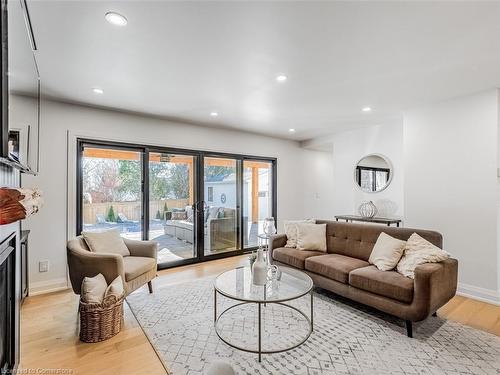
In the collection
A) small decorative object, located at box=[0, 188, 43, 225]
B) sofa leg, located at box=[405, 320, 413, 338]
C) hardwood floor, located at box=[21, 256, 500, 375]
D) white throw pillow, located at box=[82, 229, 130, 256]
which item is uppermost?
small decorative object, located at box=[0, 188, 43, 225]

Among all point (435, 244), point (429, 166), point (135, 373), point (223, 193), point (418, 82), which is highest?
point (418, 82)

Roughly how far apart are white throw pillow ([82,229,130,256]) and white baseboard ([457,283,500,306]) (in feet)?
13.9

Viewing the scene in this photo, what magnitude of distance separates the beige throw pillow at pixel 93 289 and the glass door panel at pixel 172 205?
5.95ft

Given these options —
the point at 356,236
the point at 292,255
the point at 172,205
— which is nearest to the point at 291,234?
the point at 292,255

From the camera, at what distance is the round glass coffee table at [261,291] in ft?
6.95

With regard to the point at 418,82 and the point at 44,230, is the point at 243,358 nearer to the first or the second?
the point at 44,230

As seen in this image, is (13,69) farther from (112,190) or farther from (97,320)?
(112,190)

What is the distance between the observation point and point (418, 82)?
2973mm

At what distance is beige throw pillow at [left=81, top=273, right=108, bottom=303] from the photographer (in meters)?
2.32

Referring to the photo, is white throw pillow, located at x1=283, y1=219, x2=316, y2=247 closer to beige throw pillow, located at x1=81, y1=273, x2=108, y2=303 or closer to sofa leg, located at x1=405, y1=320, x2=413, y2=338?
sofa leg, located at x1=405, y1=320, x2=413, y2=338

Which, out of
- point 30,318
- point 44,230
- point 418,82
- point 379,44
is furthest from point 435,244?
point 44,230

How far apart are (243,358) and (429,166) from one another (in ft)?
11.3

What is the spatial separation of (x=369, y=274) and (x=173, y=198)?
10.6 feet

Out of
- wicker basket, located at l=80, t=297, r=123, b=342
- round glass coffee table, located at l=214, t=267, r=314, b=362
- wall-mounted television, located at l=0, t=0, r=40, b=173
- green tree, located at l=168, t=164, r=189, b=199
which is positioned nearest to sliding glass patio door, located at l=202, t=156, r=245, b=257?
green tree, located at l=168, t=164, r=189, b=199
